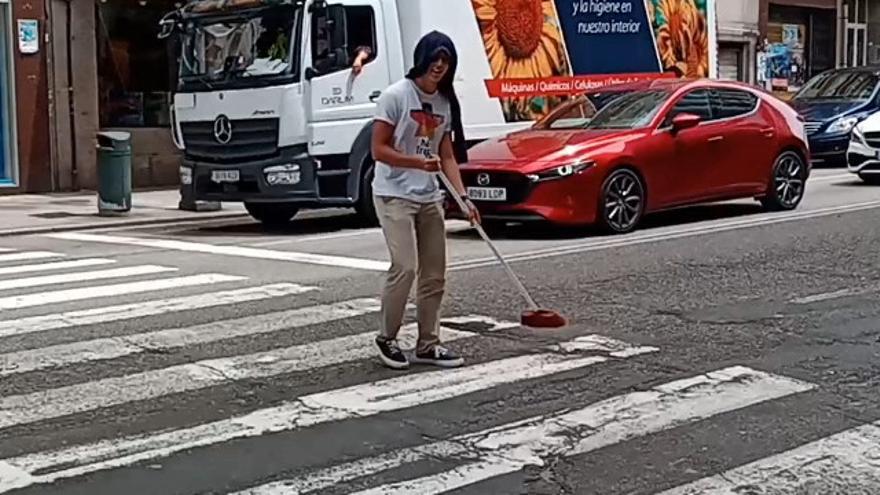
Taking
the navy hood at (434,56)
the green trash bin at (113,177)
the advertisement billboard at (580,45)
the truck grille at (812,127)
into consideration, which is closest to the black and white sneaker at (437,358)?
the navy hood at (434,56)

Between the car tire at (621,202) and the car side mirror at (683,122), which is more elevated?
the car side mirror at (683,122)

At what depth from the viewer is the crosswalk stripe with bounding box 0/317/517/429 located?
6.51 metres

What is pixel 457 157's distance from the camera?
24.8ft

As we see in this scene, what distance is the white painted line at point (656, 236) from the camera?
37.3 feet

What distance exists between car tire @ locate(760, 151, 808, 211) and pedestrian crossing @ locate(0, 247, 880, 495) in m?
6.88

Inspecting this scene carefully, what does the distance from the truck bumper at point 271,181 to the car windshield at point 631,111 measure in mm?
2894

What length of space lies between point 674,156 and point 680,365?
6.38 meters

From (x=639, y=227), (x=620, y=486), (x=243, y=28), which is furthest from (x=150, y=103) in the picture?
(x=620, y=486)

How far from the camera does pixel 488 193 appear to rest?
12.7 meters

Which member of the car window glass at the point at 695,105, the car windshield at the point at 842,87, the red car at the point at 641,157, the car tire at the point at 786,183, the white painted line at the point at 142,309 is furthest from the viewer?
the car windshield at the point at 842,87

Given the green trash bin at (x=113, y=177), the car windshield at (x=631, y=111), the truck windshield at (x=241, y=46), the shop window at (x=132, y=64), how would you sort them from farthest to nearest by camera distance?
the shop window at (x=132, y=64) → the green trash bin at (x=113, y=177) → the truck windshield at (x=241, y=46) → the car windshield at (x=631, y=111)

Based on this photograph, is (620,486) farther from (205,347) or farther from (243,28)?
(243,28)

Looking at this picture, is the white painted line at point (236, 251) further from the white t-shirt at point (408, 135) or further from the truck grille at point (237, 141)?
the white t-shirt at point (408, 135)

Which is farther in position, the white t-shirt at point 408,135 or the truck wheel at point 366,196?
the truck wheel at point 366,196
